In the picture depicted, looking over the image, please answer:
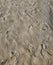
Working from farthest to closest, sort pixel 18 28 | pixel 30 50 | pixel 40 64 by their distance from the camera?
pixel 18 28 → pixel 30 50 → pixel 40 64

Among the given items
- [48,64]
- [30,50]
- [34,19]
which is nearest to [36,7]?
[34,19]

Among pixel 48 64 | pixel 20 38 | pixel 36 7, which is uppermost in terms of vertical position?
pixel 36 7

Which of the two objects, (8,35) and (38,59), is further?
(8,35)

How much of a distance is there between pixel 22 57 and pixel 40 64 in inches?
10.9

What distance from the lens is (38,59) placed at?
2.20 meters

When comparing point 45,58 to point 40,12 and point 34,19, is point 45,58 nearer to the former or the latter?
point 34,19

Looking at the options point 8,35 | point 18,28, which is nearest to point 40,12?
point 18,28

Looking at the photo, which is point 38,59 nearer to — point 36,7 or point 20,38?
point 20,38

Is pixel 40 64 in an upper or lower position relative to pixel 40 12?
lower

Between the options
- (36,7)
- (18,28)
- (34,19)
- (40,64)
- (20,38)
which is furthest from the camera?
(36,7)

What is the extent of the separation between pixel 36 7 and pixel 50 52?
1126 mm

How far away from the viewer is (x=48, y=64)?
2.16 m

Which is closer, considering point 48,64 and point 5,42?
point 48,64

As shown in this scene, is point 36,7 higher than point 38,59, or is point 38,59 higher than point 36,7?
point 36,7
